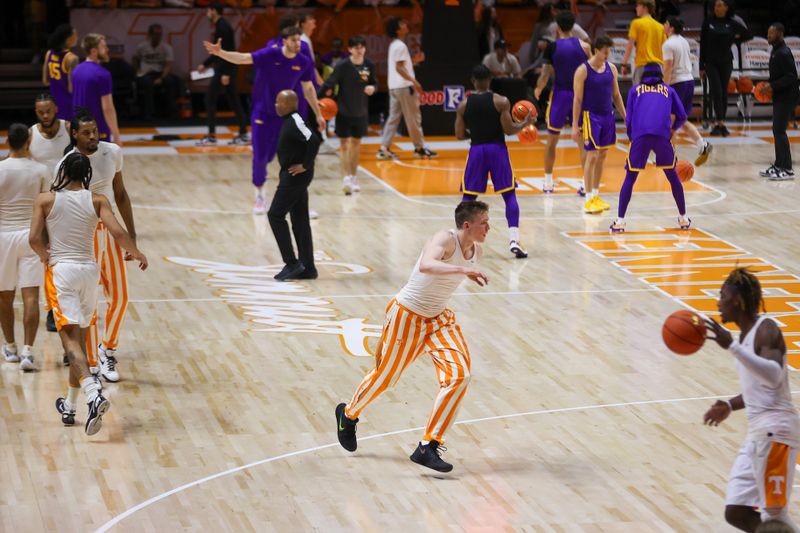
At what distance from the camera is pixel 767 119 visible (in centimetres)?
2298

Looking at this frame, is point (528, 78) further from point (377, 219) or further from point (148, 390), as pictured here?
point (148, 390)

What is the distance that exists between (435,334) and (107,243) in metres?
2.63

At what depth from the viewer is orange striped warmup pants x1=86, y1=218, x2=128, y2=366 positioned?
8.85 meters

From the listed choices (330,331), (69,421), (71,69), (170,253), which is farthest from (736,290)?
(71,69)

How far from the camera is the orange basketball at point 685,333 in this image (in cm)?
582

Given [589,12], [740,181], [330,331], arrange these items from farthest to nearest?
[589,12] < [740,181] < [330,331]

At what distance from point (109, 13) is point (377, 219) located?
9.83m

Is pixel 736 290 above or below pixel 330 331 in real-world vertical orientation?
above

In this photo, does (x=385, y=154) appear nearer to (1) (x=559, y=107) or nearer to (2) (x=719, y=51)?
(1) (x=559, y=107)

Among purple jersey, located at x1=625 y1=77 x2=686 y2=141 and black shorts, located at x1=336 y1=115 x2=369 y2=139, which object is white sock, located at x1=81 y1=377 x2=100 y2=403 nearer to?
purple jersey, located at x1=625 y1=77 x2=686 y2=141

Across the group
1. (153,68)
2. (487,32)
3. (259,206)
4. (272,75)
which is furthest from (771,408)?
(153,68)

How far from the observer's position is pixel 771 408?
573 centimetres

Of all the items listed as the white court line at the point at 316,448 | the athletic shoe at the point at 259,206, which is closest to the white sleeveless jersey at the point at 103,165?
the white court line at the point at 316,448

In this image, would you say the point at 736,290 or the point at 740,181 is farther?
the point at 740,181
